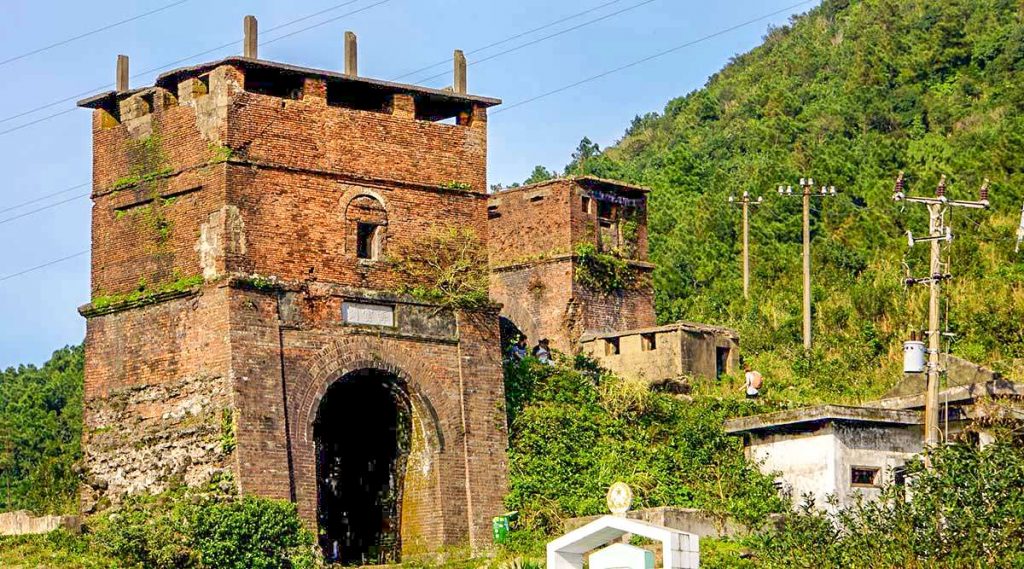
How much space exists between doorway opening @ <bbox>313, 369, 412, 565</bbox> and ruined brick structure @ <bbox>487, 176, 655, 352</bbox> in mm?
9107

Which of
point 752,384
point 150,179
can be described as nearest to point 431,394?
point 150,179

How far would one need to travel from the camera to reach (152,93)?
31609 millimetres

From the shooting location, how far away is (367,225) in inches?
1228

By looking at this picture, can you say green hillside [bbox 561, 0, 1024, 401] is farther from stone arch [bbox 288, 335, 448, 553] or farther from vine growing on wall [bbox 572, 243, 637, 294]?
stone arch [bbox 288, 335, 448, 553]

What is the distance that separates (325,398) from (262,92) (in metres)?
5.19

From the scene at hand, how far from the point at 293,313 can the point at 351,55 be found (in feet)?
15.3

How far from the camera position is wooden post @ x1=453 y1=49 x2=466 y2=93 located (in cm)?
3262

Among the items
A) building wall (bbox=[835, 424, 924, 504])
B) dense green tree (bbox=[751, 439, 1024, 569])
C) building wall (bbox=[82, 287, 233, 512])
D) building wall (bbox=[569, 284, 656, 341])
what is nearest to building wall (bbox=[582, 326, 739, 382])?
building wall (bbox=[569, 284, 656, 341])

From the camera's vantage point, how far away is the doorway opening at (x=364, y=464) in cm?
3108

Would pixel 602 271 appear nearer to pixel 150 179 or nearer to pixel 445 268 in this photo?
pixel 445 268

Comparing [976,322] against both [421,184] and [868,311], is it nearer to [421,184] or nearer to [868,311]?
[868,311]

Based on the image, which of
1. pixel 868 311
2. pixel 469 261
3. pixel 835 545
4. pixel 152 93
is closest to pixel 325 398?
pixel 469 261

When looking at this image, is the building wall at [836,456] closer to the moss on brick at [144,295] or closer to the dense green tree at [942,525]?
the dense green tree at [942,525]

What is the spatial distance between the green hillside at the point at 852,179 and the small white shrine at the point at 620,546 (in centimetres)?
1581
